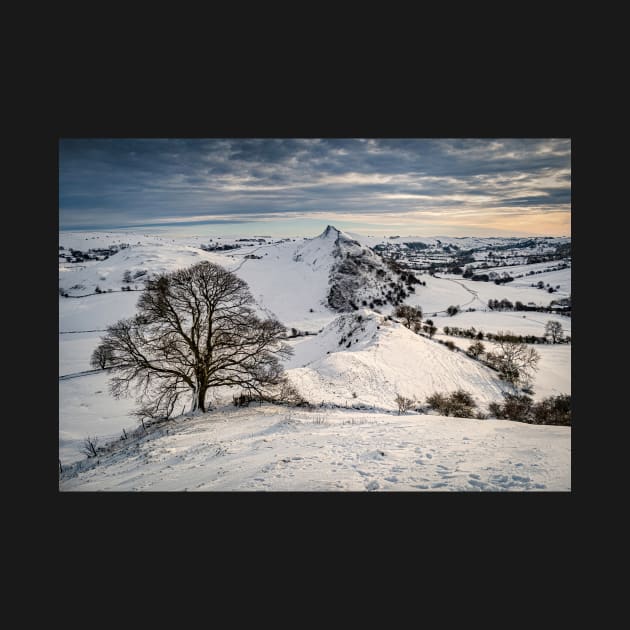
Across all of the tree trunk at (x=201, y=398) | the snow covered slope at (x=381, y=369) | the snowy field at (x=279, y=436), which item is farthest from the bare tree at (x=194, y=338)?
the snow covered slope at (x=381, y=369)

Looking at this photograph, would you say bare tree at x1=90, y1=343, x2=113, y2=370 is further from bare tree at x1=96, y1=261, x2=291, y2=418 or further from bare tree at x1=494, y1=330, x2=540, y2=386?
bare tree at x1=494, y1=330, x2=540, y2=386

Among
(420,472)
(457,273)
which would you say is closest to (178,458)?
(420,472)

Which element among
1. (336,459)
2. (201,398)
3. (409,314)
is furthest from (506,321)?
(201,398)

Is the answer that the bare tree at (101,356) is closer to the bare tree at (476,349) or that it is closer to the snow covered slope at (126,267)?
the snow covered slope at (126,267)

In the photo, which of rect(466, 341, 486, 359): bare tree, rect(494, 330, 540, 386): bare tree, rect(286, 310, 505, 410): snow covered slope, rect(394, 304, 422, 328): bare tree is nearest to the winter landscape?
rect(494, 330, 540, 386): bare tree

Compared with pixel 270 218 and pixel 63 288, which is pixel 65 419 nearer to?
pixel 63 288

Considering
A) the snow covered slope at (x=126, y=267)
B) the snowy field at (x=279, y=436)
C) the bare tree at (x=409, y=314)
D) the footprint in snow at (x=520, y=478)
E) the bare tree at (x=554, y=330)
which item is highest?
the snow covered slope at (x=126, y=267)
